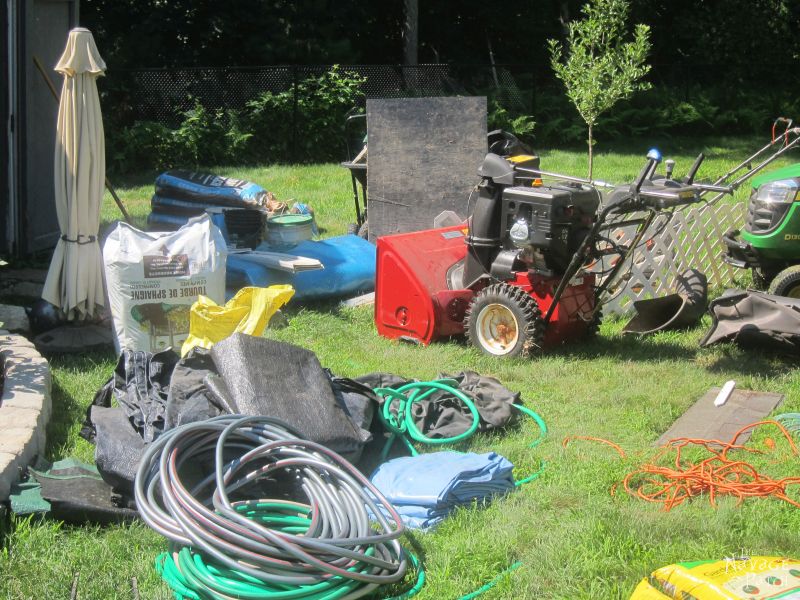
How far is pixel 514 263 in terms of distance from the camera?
6.70 m

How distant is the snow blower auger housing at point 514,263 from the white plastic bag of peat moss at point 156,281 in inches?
55.2

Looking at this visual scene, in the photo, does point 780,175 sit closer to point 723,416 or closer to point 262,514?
point 723,416

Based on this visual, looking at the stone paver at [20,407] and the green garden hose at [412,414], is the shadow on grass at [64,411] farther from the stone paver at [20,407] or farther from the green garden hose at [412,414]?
the green garden hose at [412,414]

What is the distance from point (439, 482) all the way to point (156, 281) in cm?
278

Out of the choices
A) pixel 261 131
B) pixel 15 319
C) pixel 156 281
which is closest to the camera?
pixel 156 281

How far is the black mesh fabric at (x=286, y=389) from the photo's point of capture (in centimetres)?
462

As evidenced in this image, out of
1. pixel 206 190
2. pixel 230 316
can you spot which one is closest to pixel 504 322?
pixel 230 316

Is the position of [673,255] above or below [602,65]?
below

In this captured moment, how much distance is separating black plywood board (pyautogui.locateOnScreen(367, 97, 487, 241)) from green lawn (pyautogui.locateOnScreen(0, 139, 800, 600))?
1.91 m

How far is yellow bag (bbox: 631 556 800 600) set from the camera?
3248mm

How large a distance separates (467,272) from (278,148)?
A: 1011 cm

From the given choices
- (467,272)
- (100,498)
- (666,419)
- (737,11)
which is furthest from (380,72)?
(100,498)

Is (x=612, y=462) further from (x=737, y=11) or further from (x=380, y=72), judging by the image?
(x=737, y=11)

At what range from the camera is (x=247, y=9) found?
19172 millimetres
